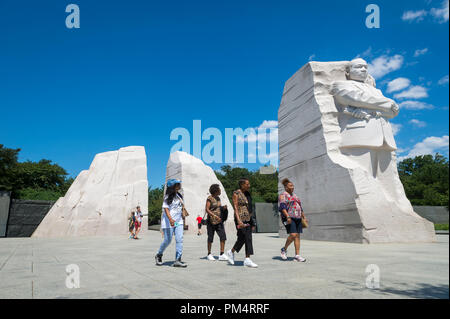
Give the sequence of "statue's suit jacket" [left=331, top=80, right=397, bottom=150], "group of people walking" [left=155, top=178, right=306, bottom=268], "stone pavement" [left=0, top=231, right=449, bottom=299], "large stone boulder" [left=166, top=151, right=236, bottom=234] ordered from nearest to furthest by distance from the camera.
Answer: "stone pavement" [left=0, top=231, right=449, bottom=299] → "group of people walking" [left=155, top=178, right=306, bottom=268] → "statue's suit jacket" [left=331, top=80, right=397, bottom=150] → "large stone boulder" [left=166, top=151, right=236, bottom=234]

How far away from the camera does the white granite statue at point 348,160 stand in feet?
29.6

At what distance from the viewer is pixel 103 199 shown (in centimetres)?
1928

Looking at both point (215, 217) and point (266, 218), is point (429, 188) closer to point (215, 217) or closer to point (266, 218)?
point (266, 218)

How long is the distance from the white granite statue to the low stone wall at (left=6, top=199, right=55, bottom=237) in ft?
53.7

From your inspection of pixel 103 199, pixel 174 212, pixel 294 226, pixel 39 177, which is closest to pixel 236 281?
pixel 174 212

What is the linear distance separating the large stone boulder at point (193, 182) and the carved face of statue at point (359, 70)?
41.5ft

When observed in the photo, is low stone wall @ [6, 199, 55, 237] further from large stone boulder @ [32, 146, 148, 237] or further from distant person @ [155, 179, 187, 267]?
distant person @ [155, 179, 187, 267]

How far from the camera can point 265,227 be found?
2112cm

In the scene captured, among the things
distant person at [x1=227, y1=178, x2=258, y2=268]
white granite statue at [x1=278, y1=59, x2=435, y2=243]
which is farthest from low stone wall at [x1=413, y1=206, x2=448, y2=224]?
distant person at [x1=227, y1=178, x2=258, y2=268]

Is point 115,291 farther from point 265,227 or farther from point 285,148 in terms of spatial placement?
point 265,227

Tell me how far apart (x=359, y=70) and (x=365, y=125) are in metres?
2.12

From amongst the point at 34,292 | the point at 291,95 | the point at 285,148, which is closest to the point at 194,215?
the point at 285,148

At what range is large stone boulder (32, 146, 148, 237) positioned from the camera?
18.2 m
